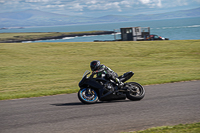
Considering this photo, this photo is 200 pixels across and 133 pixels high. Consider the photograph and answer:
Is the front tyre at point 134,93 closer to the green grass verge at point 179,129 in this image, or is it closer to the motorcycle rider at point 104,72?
the motorcycle rider at point 104,72

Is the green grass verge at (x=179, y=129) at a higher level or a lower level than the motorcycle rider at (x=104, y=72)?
lower

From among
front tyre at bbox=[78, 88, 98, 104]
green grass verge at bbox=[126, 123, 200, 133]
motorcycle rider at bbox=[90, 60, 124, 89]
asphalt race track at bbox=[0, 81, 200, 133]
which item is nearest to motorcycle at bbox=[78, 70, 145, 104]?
front tyre at bbox=[78, 88, 98, 104]

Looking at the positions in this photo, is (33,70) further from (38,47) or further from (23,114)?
(38,47)

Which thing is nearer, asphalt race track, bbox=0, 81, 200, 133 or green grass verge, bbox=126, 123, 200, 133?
green grass verge, bbox=126, 123, 200, 133

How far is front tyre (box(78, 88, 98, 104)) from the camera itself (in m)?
9.71

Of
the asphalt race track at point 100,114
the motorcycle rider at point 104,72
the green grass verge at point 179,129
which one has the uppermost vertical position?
the motorcycle rider at point 104,72

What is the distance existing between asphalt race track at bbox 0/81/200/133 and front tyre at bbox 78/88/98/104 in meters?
0.24

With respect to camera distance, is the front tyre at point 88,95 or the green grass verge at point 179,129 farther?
the front tyre at point 88,95

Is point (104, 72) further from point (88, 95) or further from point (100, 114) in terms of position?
point (100, 114)

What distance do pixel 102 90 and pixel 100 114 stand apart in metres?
1.72

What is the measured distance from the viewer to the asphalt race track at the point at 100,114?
695 centimetres

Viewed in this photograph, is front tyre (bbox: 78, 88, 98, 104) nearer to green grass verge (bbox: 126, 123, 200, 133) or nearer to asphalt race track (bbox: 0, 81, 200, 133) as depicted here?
asphalt race track (bbox: 0, 81, 200, 133)

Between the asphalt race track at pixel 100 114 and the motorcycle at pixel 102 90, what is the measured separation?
0.23 m

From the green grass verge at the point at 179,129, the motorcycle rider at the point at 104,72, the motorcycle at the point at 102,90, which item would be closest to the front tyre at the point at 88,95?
the motorcycle at the point at 102,90
